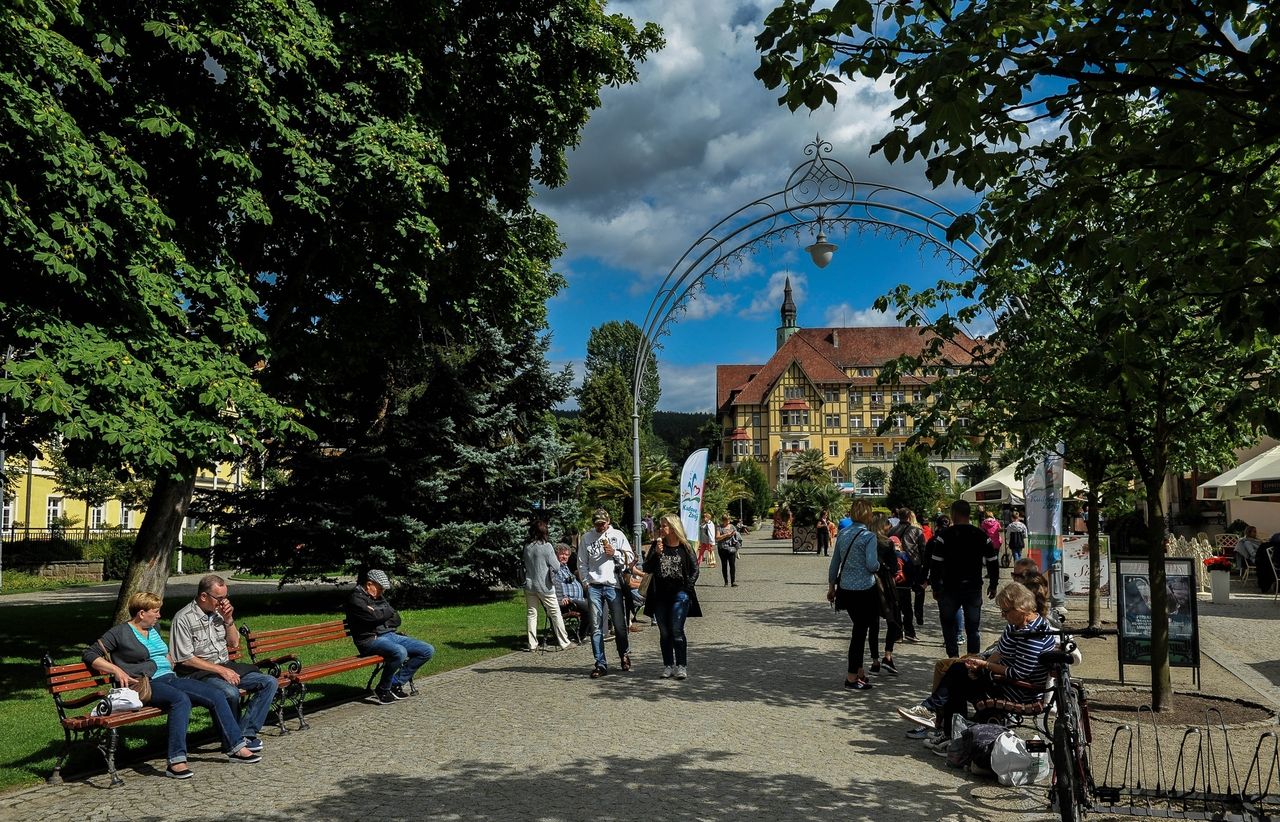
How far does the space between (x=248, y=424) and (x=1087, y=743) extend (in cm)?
952

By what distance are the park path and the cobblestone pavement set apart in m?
0.02

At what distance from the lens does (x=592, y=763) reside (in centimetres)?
Result: 693

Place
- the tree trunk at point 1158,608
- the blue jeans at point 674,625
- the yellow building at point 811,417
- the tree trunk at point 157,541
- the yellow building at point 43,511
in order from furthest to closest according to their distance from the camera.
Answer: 1. the yellow building at point 811,417
2. the yellow building at point 43,511
3. the tree trunk at point 157,541
4. the blue jeans at point 674,625
5. the tree trunk at point 1158,608

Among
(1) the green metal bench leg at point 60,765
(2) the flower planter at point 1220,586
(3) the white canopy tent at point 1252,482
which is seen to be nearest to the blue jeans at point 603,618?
(1) the green metal bench leg at point 60,765

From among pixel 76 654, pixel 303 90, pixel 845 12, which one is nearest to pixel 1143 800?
pixel 845 12

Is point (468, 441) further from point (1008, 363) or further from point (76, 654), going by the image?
point (1008, 363)

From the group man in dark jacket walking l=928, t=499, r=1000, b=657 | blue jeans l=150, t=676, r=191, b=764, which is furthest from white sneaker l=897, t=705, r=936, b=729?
blue jeans l=150, t=676, r=191, b=764

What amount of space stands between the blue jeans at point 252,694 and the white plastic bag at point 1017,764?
18.2 feet

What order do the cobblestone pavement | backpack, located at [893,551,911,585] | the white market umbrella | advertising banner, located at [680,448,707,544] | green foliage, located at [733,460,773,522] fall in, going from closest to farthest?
the cobblestone pavement → backpack, located at [893,551,911,585] → the white market umbrella → advertising banner, located at [680,448,707,544] → green foliage, located at [733,460,773,522]

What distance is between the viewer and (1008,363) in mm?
9719

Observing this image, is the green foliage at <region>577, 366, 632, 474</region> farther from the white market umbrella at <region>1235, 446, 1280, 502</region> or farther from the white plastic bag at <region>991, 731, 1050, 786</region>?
the white plastic bag at <region>991, 731, 1050, 786</region>

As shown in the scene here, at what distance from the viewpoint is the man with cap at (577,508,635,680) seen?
11.5 metres

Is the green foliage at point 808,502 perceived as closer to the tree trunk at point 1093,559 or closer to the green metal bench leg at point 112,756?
the tree trunk at point 1093,559

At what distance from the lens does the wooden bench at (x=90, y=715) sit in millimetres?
6820
